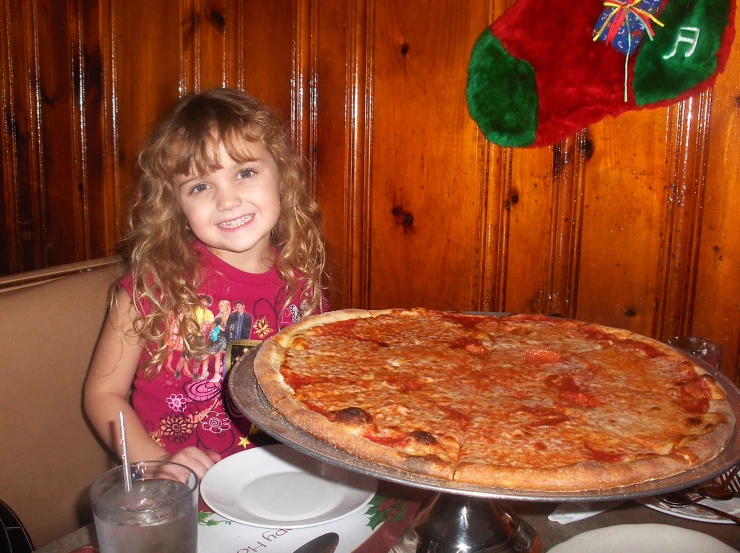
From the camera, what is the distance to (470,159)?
279 cm

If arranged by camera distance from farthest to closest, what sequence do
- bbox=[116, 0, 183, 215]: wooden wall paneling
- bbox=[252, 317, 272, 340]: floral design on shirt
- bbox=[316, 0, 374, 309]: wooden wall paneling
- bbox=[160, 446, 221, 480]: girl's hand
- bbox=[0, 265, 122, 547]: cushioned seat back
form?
1. bbox=[116, 0, 183, 215]: wooden wall paneling
2. bbox=[316, 0, 374, 309]: wooden wall paneling
3. bbox=[252, 317, 272, 340]: floral design on shirt
4. bbox=[0, 265, 122, 547]: cushioned seat back
5. bbox=[160, 446, 221, 480]: girl's hand

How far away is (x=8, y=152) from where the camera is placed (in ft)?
13.7

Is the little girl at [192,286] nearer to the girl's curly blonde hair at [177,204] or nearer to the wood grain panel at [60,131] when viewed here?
the girl's curly blonde hair at [177,204]

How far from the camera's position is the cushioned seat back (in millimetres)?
1675

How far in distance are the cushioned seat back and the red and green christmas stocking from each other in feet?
5.69

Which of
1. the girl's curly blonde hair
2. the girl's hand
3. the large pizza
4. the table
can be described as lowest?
the girl's hand

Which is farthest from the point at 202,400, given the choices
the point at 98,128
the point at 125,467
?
the point at 98,128

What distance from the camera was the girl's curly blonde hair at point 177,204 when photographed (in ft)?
6.16

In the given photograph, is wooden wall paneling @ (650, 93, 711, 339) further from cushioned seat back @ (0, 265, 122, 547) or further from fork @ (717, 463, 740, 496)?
cushioned seat back @ (0, 265, 122, 547)

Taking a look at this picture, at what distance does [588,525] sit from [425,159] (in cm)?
201

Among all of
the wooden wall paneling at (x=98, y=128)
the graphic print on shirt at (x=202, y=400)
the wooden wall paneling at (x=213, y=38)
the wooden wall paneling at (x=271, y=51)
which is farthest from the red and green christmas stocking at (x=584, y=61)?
the wooden wall paneling at (x=98, y=128)

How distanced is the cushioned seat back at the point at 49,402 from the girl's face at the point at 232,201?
425mm

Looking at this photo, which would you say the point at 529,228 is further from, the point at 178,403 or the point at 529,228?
the point at 178,403

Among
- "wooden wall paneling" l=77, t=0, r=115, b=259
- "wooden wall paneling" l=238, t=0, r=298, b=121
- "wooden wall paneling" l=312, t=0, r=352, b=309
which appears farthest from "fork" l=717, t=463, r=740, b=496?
"wooden wall paneling" l=77, t=0, r=115, b=259
